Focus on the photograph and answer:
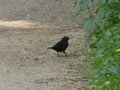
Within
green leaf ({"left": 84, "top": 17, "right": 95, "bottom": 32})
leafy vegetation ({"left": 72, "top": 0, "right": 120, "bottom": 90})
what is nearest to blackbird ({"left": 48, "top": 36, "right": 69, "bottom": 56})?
leafy vegetation ({"left": 72, "top": 0, "right": 120, "bottom": 90})

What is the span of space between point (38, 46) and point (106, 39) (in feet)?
14.6

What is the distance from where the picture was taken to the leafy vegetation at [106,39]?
4566 mm

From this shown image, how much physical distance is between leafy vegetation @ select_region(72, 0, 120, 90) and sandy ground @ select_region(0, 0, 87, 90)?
125cm

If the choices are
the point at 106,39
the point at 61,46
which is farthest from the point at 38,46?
the point at 106,39

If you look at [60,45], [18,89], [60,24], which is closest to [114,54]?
[18,89]

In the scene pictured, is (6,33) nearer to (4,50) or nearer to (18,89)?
(4,50)

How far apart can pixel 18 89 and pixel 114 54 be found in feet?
7.25

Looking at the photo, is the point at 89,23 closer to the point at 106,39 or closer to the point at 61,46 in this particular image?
the point at 106,39

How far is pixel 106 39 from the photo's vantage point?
5586 millimetres

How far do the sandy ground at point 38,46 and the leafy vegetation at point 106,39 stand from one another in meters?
1.25

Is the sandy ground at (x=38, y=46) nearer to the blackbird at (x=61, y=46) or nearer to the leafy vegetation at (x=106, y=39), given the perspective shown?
the blackbird at (x=61, y=46)

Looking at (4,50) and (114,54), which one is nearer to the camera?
(114,54)

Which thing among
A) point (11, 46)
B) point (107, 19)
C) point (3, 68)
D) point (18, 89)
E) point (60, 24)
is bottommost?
point (60, 24)

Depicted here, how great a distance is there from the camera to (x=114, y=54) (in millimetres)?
4969
